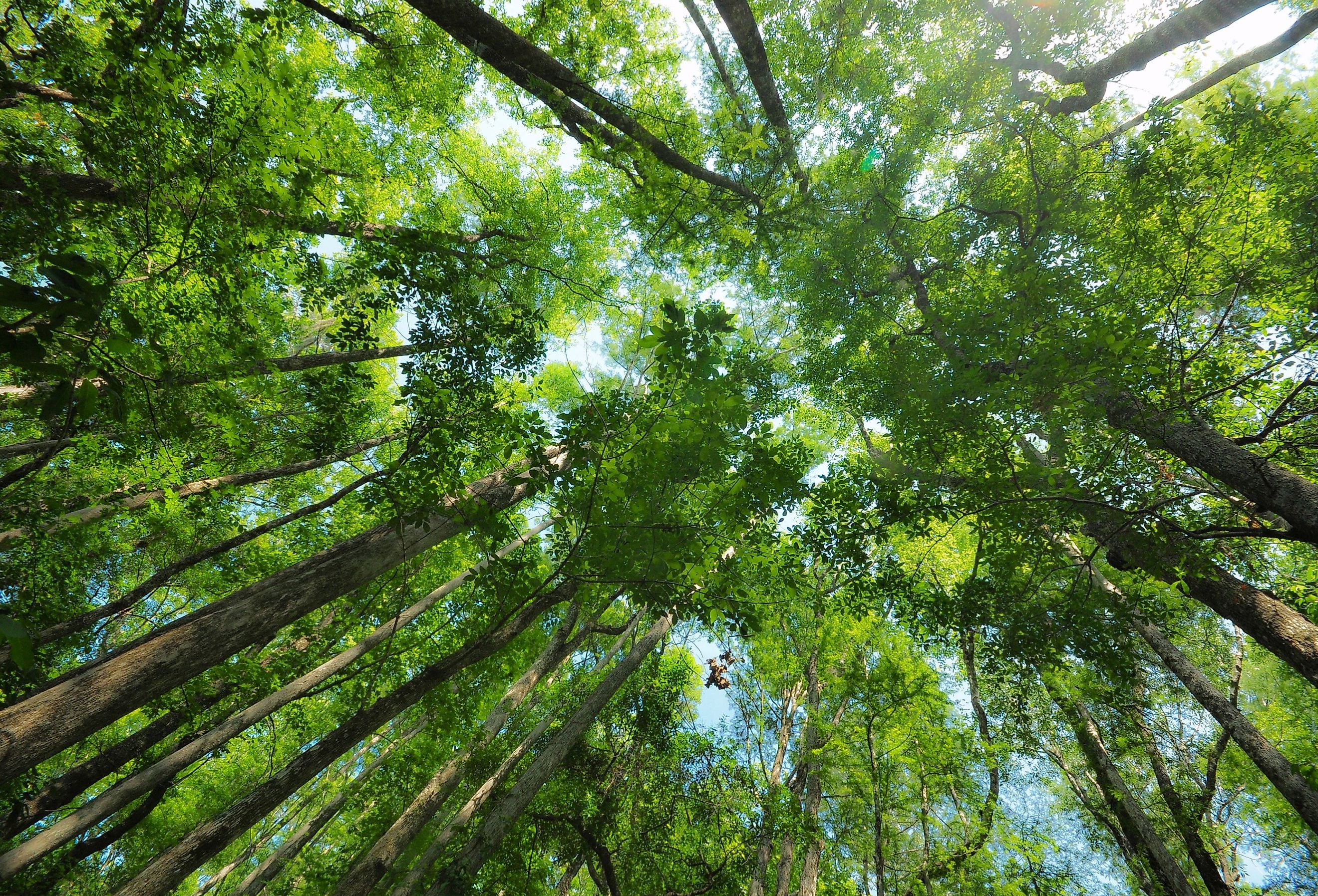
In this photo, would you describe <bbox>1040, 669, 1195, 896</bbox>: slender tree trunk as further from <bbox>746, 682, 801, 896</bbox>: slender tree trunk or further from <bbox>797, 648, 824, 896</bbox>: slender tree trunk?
Answer: <bbox>746, 682, 801, 896</bbox>: slender tree trunk

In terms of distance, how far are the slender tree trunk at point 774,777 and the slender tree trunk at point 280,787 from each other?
5.15m

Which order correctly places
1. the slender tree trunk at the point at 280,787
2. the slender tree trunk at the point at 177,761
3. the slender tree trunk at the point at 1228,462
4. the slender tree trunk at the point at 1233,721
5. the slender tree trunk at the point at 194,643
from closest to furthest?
1. the slender tree trunk at the point at 194,643
2. the slender tree trunk at the point at 177,761
3. the slender tree trunk at the point at 1228,462
4. the slender tree trunk at the point at 280,787
5. the slender tree trunk at the point at 1233,721

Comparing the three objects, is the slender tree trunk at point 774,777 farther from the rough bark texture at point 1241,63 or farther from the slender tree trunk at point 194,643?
the rough bark texture at point 1241,63

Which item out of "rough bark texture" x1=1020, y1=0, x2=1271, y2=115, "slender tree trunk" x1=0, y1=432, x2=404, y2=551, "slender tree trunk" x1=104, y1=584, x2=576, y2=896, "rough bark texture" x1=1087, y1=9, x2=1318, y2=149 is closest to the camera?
"slender tree trunk" x1=104, y1=584, x2=576, y2=896

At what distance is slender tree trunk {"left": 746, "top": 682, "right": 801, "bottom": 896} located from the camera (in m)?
6.40

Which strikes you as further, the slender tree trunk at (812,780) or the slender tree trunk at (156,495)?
the slender tree trunk at (812,780)

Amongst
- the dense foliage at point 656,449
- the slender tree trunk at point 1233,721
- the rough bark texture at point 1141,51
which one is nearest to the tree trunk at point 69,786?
the dense foliage at point 656,449

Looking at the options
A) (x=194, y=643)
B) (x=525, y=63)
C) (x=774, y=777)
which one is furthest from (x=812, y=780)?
(x=525, y=63)

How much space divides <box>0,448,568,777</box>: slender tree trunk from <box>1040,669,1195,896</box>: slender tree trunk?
6843 millimetres

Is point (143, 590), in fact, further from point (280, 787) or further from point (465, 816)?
point (465, 816)

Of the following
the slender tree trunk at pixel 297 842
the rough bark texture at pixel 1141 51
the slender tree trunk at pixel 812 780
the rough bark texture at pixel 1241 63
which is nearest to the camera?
the rough bark texture at pixel 1141 51

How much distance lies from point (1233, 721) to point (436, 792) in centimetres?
941

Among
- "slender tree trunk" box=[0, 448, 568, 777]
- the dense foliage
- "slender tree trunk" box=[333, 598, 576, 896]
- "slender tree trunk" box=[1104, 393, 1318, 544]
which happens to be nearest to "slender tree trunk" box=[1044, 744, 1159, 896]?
the dense foliage

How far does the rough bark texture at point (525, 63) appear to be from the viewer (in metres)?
3.88
